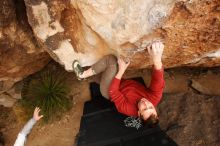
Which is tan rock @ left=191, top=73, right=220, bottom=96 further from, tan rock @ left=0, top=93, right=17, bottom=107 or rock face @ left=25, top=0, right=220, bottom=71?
tan rock @ left=0, top=93, right=17, bottom=107

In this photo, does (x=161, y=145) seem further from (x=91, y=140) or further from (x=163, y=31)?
(x=163, y=31)

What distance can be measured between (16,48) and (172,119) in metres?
2.89

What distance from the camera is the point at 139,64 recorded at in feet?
20.1

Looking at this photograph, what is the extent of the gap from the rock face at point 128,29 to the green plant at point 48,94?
125 cm

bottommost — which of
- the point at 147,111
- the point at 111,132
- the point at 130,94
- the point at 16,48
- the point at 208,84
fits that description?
the point at 208,84

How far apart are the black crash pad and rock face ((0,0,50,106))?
1270 mm

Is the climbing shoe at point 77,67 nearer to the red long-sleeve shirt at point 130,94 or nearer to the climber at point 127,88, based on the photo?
the climber at point 127,88

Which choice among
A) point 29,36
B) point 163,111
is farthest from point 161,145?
point 29,36

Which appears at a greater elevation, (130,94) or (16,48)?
(16,48)

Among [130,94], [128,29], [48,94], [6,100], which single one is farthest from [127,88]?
[6,100]

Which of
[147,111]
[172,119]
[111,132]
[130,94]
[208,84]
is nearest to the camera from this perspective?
[147,111]

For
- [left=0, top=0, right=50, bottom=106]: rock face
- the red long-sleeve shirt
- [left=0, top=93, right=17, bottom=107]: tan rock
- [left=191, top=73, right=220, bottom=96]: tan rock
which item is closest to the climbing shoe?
the red long-sleeve shirt

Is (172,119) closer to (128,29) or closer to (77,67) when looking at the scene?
(77,67)

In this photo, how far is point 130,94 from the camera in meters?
Result: 6.03
